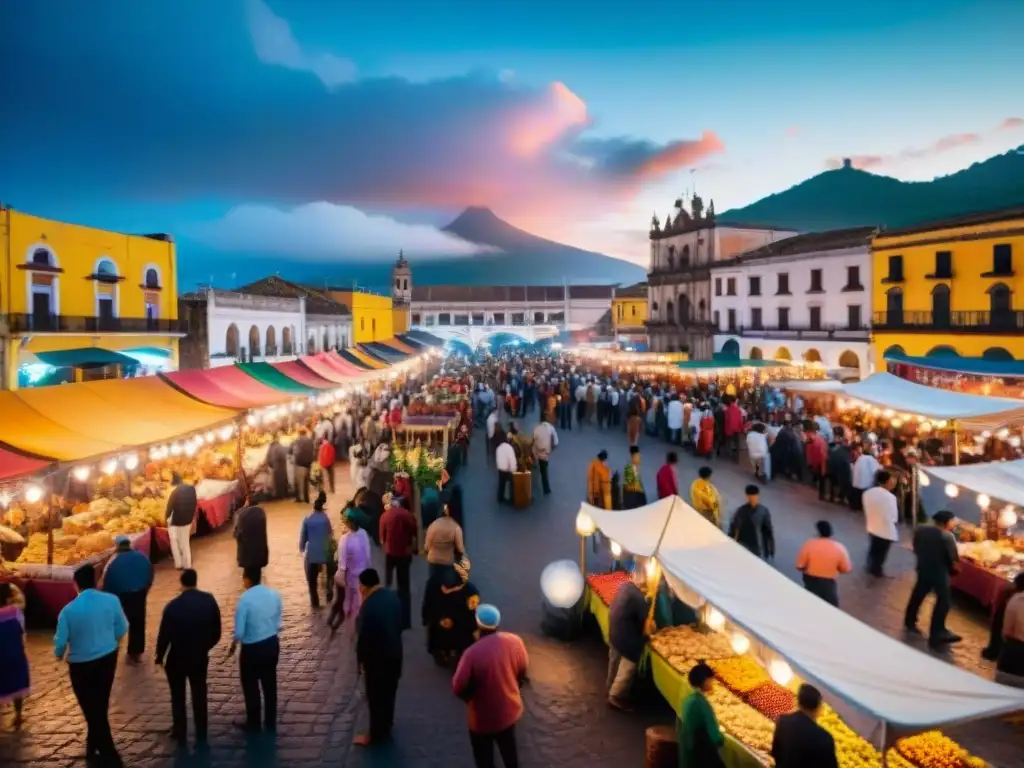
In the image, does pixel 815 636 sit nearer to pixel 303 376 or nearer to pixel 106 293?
pixel 303 376

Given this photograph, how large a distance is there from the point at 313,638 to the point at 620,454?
1147 cm

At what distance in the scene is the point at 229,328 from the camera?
3044cm

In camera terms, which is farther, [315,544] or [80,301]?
[80,301]

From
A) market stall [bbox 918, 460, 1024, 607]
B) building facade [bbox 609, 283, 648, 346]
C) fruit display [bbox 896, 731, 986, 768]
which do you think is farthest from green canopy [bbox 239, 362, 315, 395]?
A: building facade [bbox 609, 283, 648, 346]

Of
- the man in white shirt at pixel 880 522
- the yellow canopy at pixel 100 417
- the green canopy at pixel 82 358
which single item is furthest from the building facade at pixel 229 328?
the man in white shirt at pixel 880 522

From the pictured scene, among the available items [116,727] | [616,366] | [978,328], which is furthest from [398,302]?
[116,727]

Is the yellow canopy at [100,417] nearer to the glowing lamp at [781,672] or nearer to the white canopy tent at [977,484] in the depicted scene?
the glowing lamp at [781,672]

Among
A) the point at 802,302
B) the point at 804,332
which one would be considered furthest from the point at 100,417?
the point at 802,302

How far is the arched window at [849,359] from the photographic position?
106 ft

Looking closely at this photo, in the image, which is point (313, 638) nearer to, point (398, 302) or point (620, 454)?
point (620, 454)

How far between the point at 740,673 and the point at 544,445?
800cm

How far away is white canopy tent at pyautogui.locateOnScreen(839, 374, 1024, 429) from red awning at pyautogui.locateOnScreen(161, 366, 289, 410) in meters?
11.6

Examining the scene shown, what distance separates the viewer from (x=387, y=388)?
86.0 feet

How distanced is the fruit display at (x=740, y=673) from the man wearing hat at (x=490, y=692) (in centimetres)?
170
